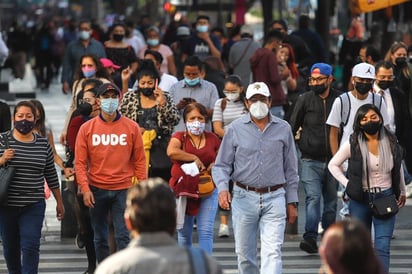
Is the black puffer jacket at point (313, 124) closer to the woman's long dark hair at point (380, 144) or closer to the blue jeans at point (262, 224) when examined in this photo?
the woman's long dark hair at point (380, 144)

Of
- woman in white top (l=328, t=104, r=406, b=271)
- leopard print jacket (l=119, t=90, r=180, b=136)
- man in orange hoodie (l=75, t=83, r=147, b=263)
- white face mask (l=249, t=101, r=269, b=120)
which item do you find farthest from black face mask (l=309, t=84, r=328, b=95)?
white face mask (l=249, t=101, r=269, b=120)

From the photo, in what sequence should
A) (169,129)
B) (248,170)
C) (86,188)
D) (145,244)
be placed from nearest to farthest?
(145,244)
(248,170)
(86,188)
(169,129)

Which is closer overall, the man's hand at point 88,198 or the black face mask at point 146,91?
the man's hand at point 88,198

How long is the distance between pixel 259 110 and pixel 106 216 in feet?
5.91

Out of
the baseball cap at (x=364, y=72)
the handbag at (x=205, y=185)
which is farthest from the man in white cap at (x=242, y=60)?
the handbag at (x=205, y=185)

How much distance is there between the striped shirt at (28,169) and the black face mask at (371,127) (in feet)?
7.97

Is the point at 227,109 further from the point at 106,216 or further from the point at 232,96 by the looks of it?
the point at 106,216

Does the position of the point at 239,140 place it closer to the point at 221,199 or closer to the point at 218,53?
the point at 221,199

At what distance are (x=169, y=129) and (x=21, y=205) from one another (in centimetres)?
272

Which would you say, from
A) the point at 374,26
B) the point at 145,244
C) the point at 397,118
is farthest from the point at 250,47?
the point at 145,244

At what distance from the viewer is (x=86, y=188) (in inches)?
466

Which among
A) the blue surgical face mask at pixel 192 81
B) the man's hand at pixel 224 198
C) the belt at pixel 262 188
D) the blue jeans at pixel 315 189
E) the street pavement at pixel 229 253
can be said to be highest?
the blue surgical face mask at pixel 192 81

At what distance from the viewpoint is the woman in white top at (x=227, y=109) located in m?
14.9

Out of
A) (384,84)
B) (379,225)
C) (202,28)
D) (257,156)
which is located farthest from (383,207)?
(202,28)
